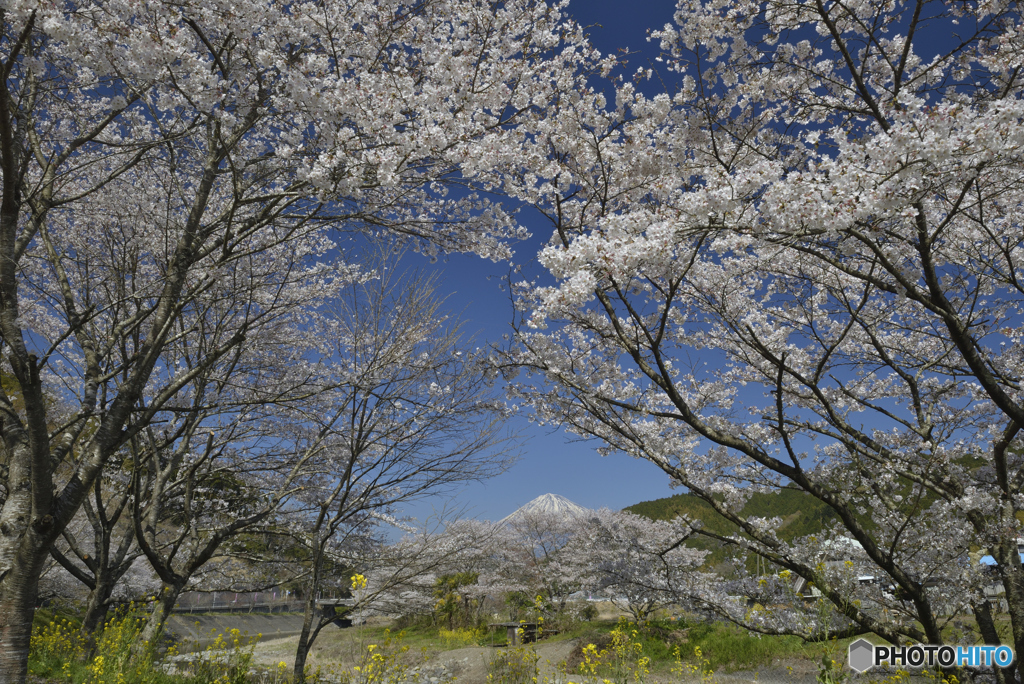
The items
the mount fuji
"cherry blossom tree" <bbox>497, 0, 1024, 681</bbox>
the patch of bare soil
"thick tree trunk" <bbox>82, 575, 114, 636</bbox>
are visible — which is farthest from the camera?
the mount fuji

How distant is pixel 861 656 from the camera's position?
472cm

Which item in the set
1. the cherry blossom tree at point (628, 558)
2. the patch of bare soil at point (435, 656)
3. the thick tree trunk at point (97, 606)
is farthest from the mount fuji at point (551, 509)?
the thick tree trunk at point (97, 606)

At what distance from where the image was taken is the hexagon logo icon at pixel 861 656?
4.52 meters

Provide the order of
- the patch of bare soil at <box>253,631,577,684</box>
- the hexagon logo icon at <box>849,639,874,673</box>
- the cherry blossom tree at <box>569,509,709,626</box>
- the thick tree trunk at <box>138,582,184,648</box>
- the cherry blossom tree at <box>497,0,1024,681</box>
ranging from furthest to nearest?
1. the cherry blossom tree at <box>569,509,709,626</box>
2. the patch of bare soil at <box>253,631,577,684</box>
3. the thick tree trunk at <box>138,582,184,648</box>
4. the hexagon logo icon at <box>849,639,874,673</box>
5. the cherry blossom tree at <box>497,0,1024,681</box>

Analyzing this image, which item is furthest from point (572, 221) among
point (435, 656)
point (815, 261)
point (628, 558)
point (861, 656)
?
point (435, 656)

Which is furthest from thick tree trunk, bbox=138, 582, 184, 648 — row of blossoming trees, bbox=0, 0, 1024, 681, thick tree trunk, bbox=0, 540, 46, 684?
thick tree trunk, bbox=0, 540, 46, 684

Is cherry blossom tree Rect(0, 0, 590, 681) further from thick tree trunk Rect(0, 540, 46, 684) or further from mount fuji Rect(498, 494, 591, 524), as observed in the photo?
mount fuji Rect(498, 494, 591, 524)

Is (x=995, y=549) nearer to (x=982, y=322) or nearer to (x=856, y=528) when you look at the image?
(x=856, y=528)

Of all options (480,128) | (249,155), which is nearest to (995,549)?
(480,128)

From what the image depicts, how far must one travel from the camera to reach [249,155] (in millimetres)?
5969

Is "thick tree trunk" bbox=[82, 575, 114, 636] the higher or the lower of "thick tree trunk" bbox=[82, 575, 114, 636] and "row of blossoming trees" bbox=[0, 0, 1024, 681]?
the lower

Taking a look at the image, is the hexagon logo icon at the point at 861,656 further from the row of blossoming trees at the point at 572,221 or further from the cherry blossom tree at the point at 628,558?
the cherry blossom tree at the point at 628,558

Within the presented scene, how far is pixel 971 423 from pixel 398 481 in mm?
6878

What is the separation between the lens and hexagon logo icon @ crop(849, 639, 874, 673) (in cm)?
452
